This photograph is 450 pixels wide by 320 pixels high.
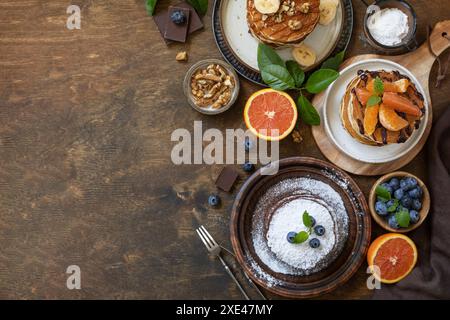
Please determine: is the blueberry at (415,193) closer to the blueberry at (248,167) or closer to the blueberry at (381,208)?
the blueberry at (381,208)

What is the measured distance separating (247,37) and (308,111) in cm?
53

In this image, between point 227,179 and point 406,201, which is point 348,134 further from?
point 227,179

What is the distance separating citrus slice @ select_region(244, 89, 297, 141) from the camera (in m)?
2.69

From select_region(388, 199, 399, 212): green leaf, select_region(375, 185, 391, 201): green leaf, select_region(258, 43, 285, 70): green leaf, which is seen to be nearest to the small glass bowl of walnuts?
select_region(258, 43, 285, 70): green leaf

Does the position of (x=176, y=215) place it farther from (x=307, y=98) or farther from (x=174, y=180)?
(x=307, y=98)

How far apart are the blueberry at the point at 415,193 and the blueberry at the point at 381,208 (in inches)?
5.8

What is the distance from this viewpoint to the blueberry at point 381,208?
2.64 m

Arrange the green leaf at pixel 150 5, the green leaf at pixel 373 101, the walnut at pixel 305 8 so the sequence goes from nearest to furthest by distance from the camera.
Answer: the green leaf at pixel 373 101 → the walnut at pixel 305 8 → the green leaf at pixel 150 5

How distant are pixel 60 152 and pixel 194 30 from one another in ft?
3.30

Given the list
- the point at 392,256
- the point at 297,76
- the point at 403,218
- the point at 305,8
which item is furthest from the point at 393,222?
the point at 305,8

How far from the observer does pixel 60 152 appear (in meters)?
2.89

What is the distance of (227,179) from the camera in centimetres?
278

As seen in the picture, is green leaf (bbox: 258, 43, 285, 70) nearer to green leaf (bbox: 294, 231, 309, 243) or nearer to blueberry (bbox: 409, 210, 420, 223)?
green leaf (bbox: 294, 231, 309, 243)

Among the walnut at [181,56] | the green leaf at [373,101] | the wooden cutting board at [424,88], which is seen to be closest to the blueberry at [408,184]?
the wooden cutting board at [424,88]
